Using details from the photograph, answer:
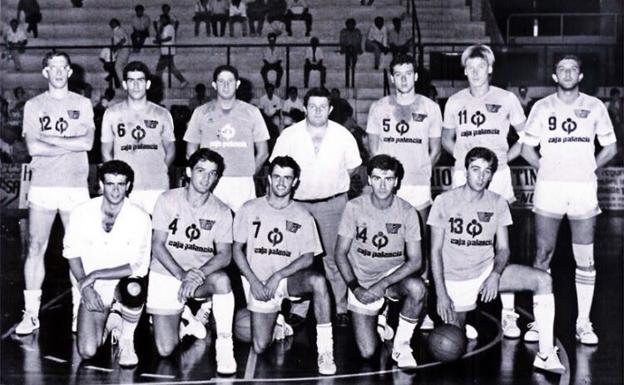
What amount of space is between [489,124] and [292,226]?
1858mm

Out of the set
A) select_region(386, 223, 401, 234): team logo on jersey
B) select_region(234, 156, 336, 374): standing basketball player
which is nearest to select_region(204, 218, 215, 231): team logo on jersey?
select_region(234, 156, 336, 374): standing basketball player

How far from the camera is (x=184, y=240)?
691 centimetres

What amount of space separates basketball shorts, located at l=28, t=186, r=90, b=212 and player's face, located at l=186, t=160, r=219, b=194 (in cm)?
116

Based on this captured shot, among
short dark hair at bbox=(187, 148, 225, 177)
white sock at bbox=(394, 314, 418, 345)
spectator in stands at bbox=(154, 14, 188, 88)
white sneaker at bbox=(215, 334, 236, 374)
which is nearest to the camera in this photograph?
white sneaker at bbox=(215, 334, 236, 374)

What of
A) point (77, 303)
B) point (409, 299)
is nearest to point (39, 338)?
point (77, 303)

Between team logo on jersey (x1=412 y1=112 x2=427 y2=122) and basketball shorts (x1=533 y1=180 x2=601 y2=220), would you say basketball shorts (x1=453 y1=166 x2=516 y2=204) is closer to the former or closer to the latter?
basketball shorts (x1=533 y1=180 x2=601 y2=220)

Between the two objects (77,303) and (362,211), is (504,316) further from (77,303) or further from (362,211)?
Answer: (77,303)

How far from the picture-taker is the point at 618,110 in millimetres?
16906

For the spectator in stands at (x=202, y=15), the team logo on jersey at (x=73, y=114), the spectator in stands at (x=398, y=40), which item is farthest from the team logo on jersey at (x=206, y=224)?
the spectator in stands at (x=202, y=15)

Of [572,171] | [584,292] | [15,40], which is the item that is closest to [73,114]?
[572,171]

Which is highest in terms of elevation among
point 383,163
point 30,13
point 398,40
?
point 30,13

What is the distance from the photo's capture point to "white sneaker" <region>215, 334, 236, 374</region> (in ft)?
21.1

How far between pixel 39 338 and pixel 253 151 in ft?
7.68

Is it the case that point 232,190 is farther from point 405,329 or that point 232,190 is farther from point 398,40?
point 398,40
